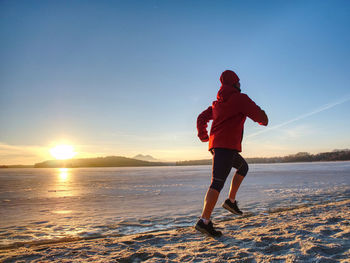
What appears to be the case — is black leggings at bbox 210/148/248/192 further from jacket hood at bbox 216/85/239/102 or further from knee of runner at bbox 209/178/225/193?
jacket hood at bbox 216/85/239/102

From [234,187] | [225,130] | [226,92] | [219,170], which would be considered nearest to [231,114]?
[225,130]

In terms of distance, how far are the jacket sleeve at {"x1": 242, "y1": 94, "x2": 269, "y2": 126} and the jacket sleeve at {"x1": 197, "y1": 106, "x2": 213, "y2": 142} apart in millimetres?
623

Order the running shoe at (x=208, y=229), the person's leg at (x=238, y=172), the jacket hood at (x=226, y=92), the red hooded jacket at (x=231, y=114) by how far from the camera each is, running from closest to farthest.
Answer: the running shoe at (x=208, y=229), the red hooded jacket at (x=231, y=114), the jacket hood at (x=226, y=92), the person's leg at (x=238, y=172)

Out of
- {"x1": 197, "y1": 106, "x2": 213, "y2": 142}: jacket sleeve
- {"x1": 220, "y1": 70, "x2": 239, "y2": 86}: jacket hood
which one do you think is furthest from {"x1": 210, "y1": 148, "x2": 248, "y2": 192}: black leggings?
{"x1": 220, "y1": 70, "x2": 239, "y2": 86}: jacket hood

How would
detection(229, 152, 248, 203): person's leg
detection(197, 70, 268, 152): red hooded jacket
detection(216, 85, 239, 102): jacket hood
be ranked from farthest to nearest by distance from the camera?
detection(229, 152, 248, 203): person's leg → detection(216, 85, 239, 102): jacket hood → detection(197, 70, 268, 152): red hooded jacket

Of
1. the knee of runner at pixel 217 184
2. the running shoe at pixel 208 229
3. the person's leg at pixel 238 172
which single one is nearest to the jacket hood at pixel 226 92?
the person's leg at pixel 238 172

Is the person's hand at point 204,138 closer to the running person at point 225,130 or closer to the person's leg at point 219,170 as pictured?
the running person at point 225,130

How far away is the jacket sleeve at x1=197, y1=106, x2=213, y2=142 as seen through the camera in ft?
11.7

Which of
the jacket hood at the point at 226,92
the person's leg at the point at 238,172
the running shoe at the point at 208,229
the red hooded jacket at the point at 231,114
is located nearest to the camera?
the running shoe at the point at 208,229

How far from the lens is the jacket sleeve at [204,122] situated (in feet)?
A: 11.7

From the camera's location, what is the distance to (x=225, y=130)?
3115 mm

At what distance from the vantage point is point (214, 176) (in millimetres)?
3090

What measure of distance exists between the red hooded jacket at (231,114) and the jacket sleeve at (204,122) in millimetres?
219

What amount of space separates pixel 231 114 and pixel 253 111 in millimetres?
260
